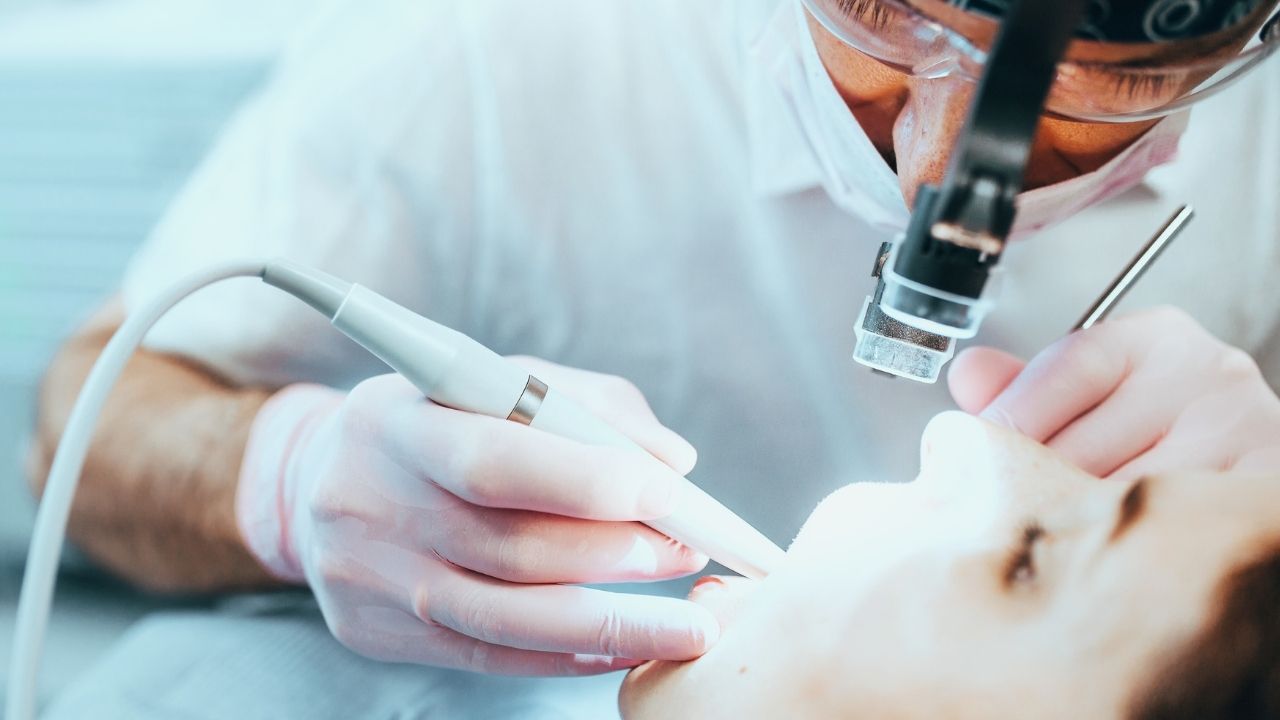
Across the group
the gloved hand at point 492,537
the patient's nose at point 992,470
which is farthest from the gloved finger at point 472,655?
the patient's nose at point 992,470

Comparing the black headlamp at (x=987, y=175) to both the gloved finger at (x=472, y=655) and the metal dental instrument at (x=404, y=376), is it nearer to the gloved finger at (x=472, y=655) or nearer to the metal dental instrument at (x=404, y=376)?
the metal dental instrument at (x=404, y=376)

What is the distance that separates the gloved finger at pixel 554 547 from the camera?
57cm

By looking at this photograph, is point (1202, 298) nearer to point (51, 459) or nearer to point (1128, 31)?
point (1128, 31)

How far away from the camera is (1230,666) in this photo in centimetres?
47

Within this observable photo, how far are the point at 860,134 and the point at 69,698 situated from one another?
774 millimetres

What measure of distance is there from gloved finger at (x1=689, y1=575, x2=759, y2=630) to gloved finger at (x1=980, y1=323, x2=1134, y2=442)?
22cm

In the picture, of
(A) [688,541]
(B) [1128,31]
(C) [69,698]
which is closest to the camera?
(B) [1128,31]

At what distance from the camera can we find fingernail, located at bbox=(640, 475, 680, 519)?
0.53m

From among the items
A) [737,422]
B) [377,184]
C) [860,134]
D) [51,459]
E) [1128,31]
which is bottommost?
[51,459]

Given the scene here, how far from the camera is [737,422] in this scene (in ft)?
2.57

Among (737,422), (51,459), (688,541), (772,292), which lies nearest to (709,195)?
(772,292)

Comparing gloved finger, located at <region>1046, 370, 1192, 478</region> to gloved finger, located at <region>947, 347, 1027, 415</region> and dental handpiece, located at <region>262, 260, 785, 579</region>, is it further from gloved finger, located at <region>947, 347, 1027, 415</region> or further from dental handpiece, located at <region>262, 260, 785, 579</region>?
dental handpiece, located at <region>262, 260, 785, 579</region>

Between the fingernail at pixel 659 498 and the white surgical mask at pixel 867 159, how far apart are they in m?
0.26

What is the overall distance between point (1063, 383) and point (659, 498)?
328mm
